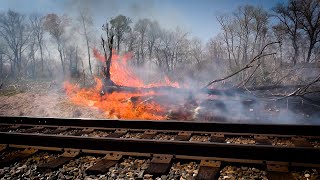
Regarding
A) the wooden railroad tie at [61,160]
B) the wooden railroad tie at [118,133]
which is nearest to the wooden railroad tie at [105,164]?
the wooden railroad tie at [61,160]

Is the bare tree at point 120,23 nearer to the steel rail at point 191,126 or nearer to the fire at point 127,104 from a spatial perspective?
the fire at point 127,104

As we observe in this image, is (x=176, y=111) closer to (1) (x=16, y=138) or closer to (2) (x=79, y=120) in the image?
(2) (x=79, y=120)

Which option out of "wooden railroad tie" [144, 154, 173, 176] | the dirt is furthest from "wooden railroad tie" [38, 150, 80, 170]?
the dirt

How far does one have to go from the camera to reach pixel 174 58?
165ft

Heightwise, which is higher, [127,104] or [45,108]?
[127,104]

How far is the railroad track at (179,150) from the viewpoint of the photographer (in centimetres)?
395

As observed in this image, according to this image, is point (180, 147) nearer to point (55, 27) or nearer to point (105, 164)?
point (105, 164)

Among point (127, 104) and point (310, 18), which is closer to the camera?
point (127, 104)

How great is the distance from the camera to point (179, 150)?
15.0 ft

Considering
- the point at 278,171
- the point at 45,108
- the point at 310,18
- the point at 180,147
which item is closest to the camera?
the point at 278,171

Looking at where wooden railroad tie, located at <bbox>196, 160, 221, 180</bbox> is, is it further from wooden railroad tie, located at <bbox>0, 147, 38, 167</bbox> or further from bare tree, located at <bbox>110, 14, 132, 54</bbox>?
bare tree, located at <bbox>110, 14, 132, 54</bbox>

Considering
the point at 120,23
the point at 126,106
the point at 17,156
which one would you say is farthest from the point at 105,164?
the point at 120,23

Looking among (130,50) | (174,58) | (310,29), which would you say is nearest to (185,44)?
(174,58)

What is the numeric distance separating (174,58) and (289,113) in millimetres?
40569
